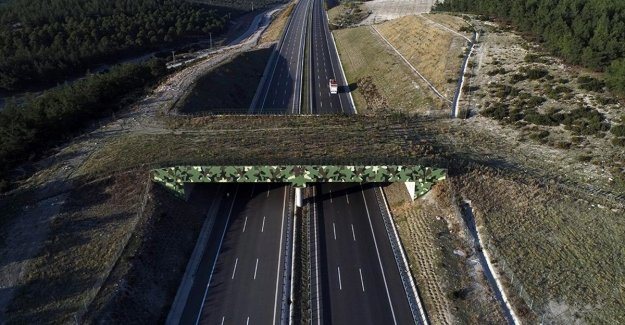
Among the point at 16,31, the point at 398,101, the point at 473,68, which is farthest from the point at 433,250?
the point at 16,31

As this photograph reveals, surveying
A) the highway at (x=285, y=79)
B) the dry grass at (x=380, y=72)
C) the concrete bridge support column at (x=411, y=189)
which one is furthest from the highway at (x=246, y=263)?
the highway at (x=285, y=79)

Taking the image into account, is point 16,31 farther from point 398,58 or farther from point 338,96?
point 398,58

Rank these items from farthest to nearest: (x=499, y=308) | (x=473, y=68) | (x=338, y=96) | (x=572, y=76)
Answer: (x=338, y=96) < (x=473, y=68) < (x=572, y=76) < (x=499, y=308)

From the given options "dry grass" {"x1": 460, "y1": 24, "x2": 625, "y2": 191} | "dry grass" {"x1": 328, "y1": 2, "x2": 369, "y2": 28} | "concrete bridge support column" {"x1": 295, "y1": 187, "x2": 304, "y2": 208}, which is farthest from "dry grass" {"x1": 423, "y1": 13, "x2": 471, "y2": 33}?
"concrete bridge support column" {"x1": 295, "y1": 187, "x2": 304, "y2": 208}

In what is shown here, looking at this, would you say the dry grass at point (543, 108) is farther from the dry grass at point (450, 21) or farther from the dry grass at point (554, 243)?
the dry grass at point (450, 21)

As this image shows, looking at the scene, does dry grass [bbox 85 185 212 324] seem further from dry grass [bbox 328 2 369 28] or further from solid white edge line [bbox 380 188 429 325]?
dry grass [bbox 328 2 369 28]

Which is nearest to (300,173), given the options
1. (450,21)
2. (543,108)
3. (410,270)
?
(410,270)
